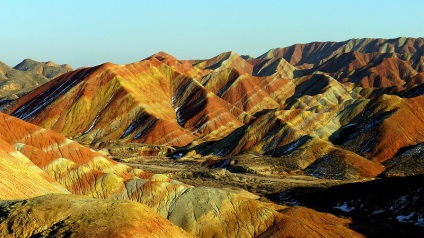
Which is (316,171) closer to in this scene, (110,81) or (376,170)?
(376,170)

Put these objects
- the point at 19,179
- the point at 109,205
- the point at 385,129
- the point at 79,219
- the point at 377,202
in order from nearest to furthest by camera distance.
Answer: the point at 79,219 → the point at 109,205 → the point at 19,179 → the point at 377,202 → the point at 385,129

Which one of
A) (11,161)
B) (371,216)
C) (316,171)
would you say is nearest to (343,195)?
(371,216)

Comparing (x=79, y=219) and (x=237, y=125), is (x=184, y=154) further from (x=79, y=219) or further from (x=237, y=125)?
(x=79, y=219)

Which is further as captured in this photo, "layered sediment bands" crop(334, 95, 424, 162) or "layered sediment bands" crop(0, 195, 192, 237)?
"layered sediment bands" crop(334, 95, 424, 162)

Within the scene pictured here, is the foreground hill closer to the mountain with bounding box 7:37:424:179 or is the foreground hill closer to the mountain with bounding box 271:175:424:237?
the mountain with bounding box 271:175:424:237

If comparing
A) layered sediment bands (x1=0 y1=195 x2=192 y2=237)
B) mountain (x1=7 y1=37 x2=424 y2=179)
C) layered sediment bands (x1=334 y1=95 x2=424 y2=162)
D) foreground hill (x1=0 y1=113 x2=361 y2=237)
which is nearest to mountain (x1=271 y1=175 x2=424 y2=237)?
foreground hill (x1=0 y1=113 x2=361 y2=237)

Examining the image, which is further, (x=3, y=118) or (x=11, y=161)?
(x=3, y=118)

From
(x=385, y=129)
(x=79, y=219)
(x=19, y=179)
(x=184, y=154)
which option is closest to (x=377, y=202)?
(x=385, y=129)

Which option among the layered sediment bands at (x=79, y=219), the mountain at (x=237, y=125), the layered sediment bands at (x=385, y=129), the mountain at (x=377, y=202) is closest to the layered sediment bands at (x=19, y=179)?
the layered sediment bands at (x=79, y=219)
